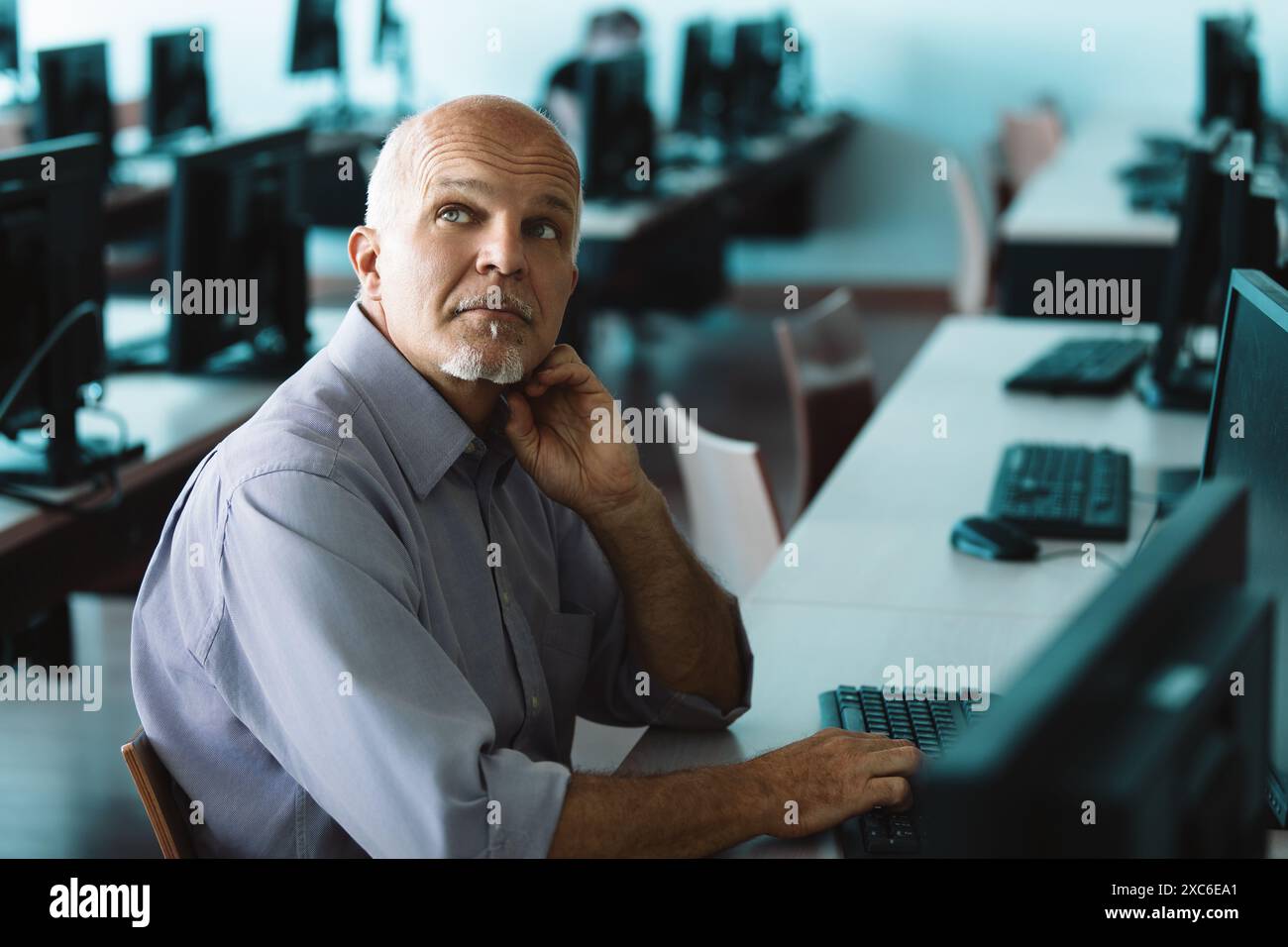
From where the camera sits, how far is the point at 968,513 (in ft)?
7.47

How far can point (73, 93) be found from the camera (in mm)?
4805

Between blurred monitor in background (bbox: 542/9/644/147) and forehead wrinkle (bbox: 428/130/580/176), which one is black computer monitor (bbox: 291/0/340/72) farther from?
forehead wrinkle (bbox: 428/130/580/176)

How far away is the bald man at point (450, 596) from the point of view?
1.18 metres

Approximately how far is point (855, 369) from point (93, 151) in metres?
1.54

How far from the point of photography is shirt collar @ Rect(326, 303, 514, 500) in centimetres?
139

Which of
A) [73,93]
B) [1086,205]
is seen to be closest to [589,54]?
[73,93]

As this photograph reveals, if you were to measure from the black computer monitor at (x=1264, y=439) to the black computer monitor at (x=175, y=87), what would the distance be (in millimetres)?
4834

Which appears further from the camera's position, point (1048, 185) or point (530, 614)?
point (1048, 185)

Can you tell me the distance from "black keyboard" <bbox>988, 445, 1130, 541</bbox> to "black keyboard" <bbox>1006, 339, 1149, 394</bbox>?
1.50ft

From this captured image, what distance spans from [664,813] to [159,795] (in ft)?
1.42

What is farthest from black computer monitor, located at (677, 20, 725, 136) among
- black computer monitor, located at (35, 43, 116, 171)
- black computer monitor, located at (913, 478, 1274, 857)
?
black computer monitor, located at (913, 478, 1274, 857)
